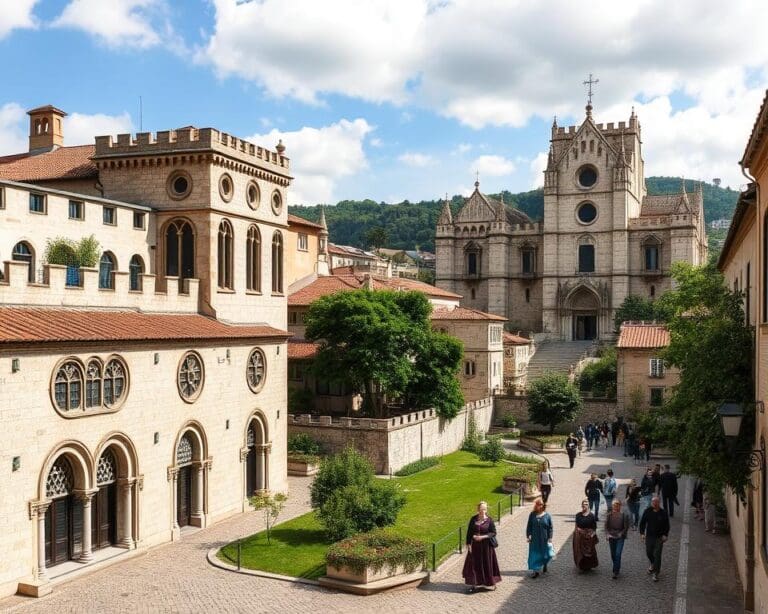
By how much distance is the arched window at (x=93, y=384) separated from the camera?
834 inches

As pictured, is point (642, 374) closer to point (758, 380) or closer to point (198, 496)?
point (198, 496)

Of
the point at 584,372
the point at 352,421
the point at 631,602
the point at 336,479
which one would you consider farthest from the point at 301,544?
the point at 584,372

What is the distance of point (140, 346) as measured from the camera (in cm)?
2308

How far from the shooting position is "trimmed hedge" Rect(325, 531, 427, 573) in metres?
19.6

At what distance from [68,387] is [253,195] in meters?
12.8

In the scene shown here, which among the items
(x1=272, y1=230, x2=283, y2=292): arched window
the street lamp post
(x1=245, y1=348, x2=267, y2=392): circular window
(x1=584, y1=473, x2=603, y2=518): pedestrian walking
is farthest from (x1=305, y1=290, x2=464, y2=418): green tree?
the street lamp post

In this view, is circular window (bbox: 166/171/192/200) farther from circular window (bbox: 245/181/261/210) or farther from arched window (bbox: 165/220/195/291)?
circular window (bbox: 245/181/261/210)

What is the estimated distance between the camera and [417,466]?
40.1 m

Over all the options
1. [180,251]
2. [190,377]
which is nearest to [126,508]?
[190,377]

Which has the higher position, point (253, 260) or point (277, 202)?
point (277, 202)

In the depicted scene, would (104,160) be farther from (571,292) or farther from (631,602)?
(571,292)

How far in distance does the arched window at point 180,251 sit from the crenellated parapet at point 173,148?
96.8 inches

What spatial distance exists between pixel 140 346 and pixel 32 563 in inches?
262

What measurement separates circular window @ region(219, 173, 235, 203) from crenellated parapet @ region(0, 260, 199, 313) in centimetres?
348
